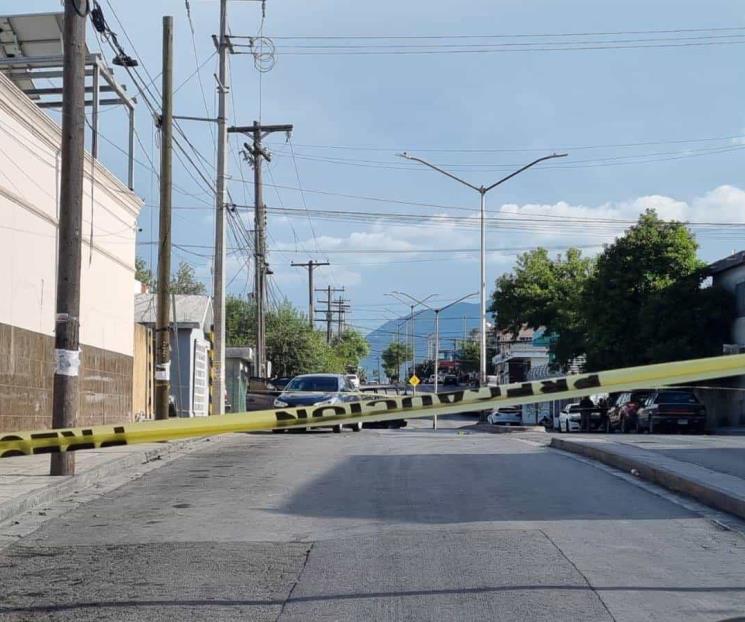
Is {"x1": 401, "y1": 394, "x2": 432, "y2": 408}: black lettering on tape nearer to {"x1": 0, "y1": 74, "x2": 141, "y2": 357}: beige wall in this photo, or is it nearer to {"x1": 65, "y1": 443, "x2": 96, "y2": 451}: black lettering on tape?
{"x1": 65, "y1": 443, "x2": 96, "y2": 451}: black lettering on tape

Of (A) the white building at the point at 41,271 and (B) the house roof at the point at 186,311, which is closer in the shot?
(A) the white building at the point at 41,271

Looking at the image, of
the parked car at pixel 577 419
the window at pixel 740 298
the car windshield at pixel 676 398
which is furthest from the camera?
the window at pixel 740 298

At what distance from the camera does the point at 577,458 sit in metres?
17.0

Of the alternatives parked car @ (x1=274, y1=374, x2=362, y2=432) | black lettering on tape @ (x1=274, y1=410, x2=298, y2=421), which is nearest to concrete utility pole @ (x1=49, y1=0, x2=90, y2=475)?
black lettering on tape @ (x1=274, y1=410, x2=298, y2=421)

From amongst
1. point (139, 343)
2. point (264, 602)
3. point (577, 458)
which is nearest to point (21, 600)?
point (264, 602)

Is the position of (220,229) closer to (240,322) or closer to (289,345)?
(289,345)

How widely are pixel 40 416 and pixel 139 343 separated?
28.8 feet

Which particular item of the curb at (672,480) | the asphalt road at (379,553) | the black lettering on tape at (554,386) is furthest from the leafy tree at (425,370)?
the black lettering on tape at (554,386)

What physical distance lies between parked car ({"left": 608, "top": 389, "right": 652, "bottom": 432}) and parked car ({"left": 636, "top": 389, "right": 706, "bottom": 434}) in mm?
714

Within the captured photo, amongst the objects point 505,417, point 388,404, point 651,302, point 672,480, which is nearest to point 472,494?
point 672,480

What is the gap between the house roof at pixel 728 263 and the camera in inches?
1563

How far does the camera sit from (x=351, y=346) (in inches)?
4685

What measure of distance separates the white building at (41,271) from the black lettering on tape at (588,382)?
12.6 metres

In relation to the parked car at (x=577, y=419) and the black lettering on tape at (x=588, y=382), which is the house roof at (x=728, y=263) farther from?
the black lettering on tape at (x=588, y=382)
